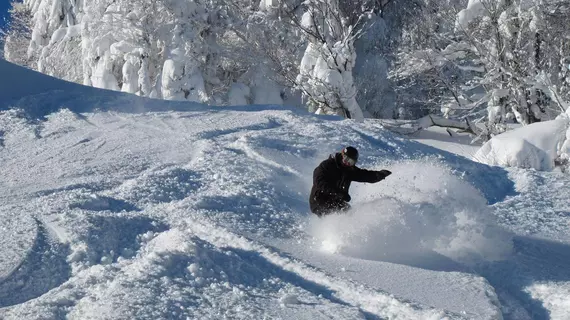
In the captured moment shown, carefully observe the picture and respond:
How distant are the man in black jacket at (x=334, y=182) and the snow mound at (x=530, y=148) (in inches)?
216

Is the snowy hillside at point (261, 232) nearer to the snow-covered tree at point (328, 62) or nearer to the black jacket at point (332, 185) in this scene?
the black jacket at point (332, 185)

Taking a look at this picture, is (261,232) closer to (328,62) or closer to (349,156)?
(349,156)

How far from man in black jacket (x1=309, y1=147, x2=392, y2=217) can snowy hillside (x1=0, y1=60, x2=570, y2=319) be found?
17cm

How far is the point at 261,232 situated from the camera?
22.9ft

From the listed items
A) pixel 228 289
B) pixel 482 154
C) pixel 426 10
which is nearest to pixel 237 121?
pixel 482 154

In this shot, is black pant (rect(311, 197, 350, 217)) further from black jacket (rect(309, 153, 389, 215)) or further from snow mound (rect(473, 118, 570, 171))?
snow mound (rect(473, 118, 570, 171))

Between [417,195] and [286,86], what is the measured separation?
17.4 m

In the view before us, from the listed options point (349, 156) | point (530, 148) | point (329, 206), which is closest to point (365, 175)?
point (349, 156)

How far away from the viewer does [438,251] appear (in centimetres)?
666

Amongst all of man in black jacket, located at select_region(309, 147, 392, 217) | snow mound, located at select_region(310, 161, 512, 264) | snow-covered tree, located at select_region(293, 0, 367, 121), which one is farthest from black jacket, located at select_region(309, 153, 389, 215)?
snow-covered tree, located at select_region(293, 0, 367, 121)

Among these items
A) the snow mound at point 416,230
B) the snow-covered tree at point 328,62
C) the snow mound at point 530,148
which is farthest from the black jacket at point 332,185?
the snow-covered tree at point 328,62

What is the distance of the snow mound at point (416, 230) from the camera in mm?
6531

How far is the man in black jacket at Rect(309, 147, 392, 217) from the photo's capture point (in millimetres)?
6871

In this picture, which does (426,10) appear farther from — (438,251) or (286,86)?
(438,251)
